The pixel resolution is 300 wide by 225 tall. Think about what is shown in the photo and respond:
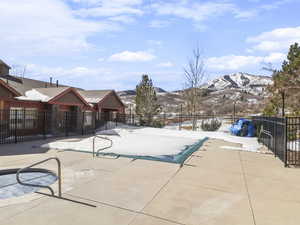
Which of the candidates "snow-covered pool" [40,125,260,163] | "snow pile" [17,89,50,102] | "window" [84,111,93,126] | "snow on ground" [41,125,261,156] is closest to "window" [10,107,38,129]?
"snow pile" [17,89,50,102]

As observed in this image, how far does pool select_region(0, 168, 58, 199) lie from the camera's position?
211 inches

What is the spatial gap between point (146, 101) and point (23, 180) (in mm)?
17986

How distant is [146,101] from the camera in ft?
77.7

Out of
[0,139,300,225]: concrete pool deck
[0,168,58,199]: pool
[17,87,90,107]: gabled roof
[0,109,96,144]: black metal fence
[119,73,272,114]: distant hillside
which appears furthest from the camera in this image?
[119,73,272,114]: distant hillside

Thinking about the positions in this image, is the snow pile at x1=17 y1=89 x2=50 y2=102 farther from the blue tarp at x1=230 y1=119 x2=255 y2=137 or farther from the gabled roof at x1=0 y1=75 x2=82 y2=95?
the blue tarp at x1=230 y1=119 x2=255 y2=137

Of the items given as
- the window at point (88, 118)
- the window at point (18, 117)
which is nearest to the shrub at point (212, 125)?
the window at point (88, 118)

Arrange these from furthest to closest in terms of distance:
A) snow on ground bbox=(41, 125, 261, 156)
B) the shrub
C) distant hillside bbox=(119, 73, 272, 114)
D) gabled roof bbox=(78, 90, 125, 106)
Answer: distant hillside bbox=(119, 73, 272, 114) < gabled roof bbox=(78, 90, 125, 106) < the shrub < snow on ground bbox=(41, 125, 261, 156)

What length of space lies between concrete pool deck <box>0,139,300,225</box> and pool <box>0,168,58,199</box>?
383 millimetres

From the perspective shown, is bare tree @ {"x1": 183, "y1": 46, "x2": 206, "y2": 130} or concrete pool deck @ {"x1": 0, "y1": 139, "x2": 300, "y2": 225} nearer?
concrete pool deck @ {"x1": 0, "y1": 139, "x2": 300, "y2": 225}

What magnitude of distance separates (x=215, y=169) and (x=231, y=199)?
2.41 meters

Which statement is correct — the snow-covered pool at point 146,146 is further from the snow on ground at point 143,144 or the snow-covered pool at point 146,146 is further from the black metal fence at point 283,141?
the black metal fence at point 283,141

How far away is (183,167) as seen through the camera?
23.5 feet

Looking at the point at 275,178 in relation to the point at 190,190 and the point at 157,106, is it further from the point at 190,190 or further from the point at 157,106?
the point at 157,106

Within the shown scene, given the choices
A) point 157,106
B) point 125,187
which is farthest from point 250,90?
point 125,187
